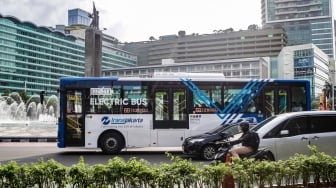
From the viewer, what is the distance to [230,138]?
14.0 m

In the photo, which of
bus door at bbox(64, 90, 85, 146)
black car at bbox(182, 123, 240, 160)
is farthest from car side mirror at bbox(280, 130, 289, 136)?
bus door at bbox(64, 90, 85, 146)

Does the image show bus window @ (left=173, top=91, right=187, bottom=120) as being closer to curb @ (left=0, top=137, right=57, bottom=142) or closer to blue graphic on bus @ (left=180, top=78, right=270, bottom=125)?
blue graphic on bus @ (left=180, top=78, right=270, bottom=125)

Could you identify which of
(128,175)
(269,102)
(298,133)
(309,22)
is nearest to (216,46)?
(309,22)

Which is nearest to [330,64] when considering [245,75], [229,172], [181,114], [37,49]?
[245,75]

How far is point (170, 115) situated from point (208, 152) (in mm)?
2571

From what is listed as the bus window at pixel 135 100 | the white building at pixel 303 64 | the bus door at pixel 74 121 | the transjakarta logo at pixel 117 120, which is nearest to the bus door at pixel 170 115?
the bus window at pixel 135 100

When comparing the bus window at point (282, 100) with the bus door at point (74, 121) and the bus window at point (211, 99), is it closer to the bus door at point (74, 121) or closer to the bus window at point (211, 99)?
the bus window at point (211, 99)

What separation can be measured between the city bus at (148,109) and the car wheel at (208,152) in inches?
69.2

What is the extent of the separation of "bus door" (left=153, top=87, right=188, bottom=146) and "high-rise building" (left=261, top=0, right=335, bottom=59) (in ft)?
506

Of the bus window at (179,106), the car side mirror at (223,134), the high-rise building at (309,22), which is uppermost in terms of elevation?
the high-rise building at (309,22)

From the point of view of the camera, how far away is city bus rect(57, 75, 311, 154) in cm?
1579

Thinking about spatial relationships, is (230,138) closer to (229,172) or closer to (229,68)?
(229,172)

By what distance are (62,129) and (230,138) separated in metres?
6.71

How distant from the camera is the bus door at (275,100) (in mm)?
16469
